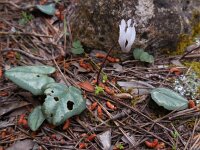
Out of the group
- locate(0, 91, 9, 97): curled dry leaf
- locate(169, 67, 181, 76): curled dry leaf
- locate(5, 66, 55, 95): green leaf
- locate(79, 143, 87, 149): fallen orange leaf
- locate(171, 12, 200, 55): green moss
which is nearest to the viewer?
locate(79, 143, 87, 149): fallen orange leaf

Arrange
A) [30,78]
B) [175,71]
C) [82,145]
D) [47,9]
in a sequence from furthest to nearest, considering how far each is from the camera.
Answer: [47,9], [175,71], [30,78], [82,145]

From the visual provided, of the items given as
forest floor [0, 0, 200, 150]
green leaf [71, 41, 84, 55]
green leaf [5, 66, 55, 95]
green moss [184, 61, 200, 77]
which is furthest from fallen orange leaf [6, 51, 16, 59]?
green moss [184, 61, 200, 77]

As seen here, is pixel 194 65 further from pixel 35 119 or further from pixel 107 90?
pixel 35 119

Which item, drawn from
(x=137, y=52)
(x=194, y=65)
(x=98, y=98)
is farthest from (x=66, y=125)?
(x=194, y=65)

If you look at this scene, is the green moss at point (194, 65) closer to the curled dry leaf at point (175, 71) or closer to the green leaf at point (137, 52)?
the curled dry leaf at point (175, 71)

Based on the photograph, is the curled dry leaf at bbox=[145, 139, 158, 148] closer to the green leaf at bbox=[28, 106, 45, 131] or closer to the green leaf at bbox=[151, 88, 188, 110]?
the green leaf at bbox=[151, 88, 188, 110]

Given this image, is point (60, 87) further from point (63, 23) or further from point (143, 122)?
point (63, 23)
